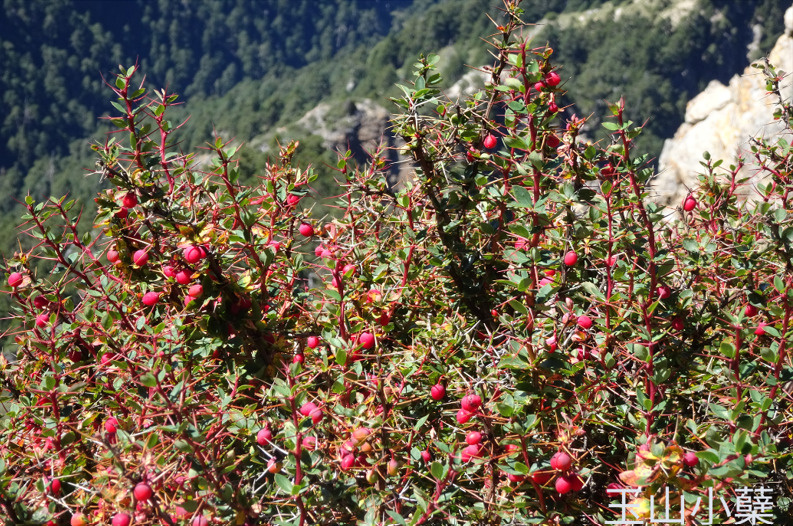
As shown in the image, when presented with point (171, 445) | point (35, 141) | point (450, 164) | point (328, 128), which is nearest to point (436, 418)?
point (171, 445)

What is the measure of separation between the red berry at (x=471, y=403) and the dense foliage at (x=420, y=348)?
0.01 meters

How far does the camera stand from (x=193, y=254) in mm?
2213

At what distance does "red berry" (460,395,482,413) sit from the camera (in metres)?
1.86

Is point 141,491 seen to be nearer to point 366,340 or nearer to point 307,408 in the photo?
point 307,408

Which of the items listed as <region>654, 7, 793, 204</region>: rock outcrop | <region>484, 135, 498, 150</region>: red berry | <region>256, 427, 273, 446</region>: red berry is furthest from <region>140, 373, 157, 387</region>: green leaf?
<region>654, 7, 793, 204</region>: rock outcrop

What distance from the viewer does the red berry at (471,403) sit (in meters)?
1.86

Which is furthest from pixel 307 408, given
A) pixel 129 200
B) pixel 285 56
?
pixel 285 56

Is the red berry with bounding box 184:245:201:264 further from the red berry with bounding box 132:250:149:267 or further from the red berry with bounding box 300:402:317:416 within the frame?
the red berry with bounding box 300:402:317:416

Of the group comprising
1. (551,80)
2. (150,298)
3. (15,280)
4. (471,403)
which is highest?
(551,80)

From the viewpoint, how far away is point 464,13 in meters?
102

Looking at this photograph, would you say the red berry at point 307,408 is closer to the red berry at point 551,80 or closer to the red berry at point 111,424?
the red berry at point 111,424

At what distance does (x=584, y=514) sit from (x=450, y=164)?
158 centimetres

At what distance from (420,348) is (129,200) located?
1.21m

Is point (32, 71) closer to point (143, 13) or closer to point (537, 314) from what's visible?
point (143, 13)
